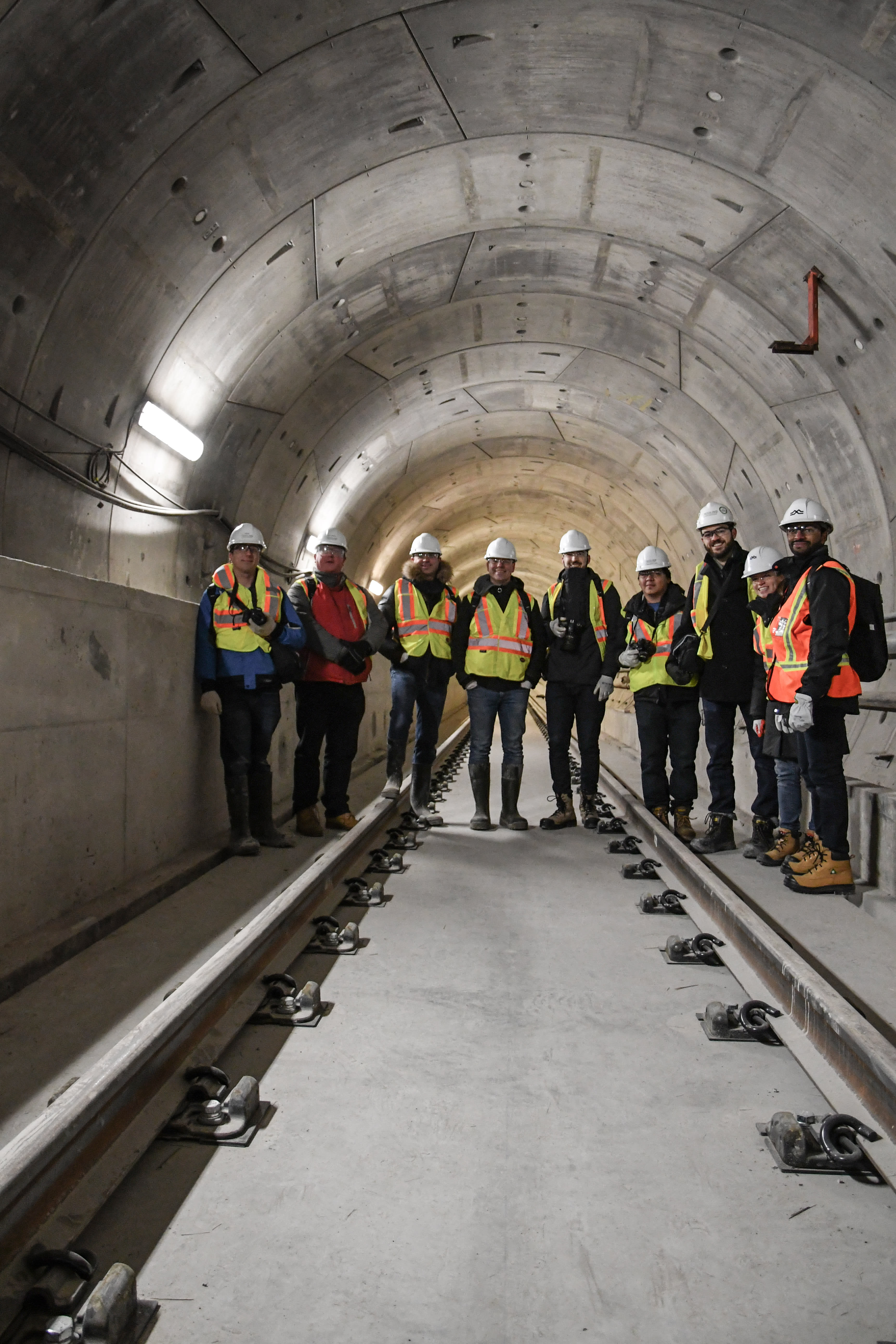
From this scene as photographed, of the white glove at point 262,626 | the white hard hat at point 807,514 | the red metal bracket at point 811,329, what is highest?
the red metal bracket at point 811,329

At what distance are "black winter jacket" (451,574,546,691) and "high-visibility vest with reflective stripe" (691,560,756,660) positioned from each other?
1357 millimetres

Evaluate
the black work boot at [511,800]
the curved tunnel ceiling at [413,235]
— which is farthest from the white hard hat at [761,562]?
the curved tunnel ceiling at [413,235]

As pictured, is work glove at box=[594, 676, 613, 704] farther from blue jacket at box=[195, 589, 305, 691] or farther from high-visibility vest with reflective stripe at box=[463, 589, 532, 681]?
blue jacket at box=[195, 589, 305, 691]

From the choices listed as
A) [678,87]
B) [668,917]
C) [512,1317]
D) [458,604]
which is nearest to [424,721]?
[458,604]

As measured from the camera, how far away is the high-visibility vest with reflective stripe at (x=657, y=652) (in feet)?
23.4

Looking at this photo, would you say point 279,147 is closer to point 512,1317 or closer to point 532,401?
point 512,1317

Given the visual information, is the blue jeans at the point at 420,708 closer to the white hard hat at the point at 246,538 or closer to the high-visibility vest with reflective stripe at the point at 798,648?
the white hard hat at the point at 246,538

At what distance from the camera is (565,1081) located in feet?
9.55

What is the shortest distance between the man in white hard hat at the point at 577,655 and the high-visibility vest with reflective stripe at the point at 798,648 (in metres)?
2.02

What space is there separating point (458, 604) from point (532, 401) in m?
8.60

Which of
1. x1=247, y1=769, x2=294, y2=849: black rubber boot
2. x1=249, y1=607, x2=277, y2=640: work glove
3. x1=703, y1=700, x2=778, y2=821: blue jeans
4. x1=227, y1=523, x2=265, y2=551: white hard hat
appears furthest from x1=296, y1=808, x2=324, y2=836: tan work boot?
x1=703, y1=700, x2=778, y2=821: blue jeans

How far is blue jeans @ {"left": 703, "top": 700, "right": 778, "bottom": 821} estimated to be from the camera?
21.9 feet

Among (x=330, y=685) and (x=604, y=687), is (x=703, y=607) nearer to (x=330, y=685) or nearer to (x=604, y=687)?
(x=604, y=687)

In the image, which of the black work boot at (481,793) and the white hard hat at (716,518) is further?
the black work boot at (481,793)
